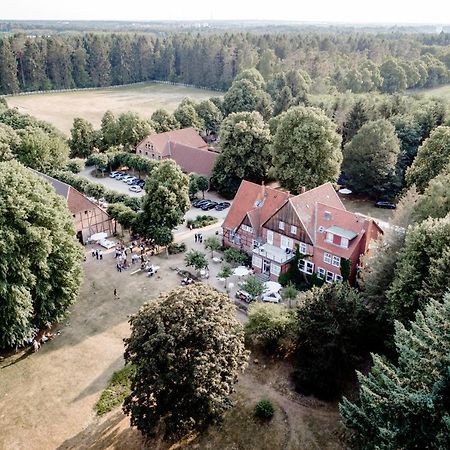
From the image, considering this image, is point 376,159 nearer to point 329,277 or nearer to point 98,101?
point 329,277

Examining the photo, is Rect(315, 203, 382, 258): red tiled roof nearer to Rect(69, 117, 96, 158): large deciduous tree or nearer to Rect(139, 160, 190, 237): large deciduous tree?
Rect(139, 160, 190, 237): large deciduous tree

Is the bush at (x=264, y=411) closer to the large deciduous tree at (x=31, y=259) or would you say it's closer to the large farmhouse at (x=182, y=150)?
the large deciduous tree at (x=31, y=259)

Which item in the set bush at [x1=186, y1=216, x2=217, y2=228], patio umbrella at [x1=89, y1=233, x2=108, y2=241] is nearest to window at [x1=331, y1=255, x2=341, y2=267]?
bush at [x1=186, y1=216, x2=217, y2=228]

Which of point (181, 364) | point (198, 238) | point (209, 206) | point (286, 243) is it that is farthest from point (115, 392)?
point (209, 206)

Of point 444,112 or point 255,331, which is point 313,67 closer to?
point 444,112

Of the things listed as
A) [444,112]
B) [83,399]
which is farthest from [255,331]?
[444,112]
